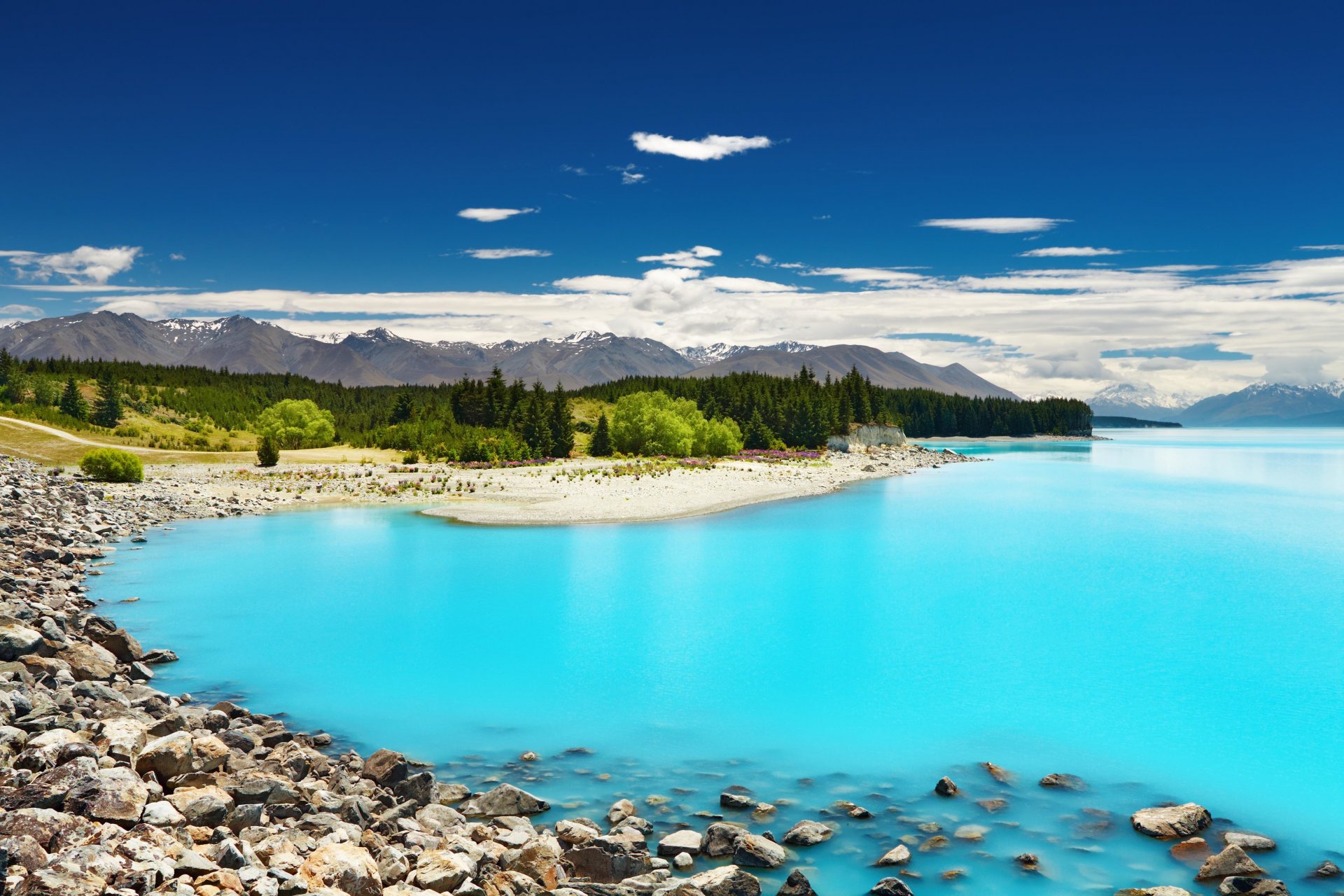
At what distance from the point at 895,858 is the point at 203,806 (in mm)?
9295

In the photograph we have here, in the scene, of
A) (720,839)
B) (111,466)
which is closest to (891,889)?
(720,839)

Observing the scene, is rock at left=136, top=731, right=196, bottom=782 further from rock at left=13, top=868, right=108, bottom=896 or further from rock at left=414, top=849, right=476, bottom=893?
rock at left=414, top=849, right=476, bottom=893

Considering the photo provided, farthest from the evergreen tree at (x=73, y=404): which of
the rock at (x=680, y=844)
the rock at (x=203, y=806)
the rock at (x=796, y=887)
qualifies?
the rock at (x=796, y=887)

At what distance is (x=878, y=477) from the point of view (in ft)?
315

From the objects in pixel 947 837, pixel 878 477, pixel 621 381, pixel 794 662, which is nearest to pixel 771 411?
pixel 878 477

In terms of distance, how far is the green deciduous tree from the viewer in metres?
100

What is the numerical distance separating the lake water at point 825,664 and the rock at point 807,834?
22 centimetres

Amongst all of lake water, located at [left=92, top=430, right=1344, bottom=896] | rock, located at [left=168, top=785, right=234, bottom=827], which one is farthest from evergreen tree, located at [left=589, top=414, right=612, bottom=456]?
rock, located at [left=168, top=785, right=234, bottom=827]

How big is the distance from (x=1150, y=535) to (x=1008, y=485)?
117 ft

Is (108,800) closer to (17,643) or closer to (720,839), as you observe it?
(720,839)

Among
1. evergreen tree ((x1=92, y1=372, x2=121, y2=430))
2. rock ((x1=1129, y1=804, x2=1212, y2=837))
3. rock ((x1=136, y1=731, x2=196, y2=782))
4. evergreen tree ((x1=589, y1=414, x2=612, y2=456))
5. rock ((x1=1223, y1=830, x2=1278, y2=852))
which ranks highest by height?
evergreen tree ((x1=92, y1=372, x2=121, y2=430))

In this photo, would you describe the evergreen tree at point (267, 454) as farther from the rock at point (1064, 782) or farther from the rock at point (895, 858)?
the rock at point (895, 858)

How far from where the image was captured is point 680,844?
11.5 m

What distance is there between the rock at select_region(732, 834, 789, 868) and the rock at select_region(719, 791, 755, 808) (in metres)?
1.60
